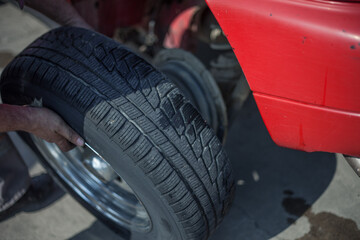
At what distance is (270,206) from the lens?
1758 mm

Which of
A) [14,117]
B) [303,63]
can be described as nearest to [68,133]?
[14,117]

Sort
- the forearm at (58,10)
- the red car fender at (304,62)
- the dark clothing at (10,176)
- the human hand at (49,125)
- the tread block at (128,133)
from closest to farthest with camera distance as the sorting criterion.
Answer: the red car fender at (304,62) → the tread block at (128,133) → the human hand at (49,125) → the forearm at (58,10) → the dark clothing at (10,176)

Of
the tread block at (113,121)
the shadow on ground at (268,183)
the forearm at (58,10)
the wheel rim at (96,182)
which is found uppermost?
the forearm at (58,10)

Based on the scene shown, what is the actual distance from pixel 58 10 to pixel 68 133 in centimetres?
60

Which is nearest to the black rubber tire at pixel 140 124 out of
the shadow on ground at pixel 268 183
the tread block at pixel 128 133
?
the tread block at pixel 128 133

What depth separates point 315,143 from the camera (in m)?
1.15

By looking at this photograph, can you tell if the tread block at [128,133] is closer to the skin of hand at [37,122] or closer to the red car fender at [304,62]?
the skin of hand at [37,122]

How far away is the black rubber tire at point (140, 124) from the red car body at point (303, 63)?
27 cm

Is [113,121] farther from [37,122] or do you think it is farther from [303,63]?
[303,63]

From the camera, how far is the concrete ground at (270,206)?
5.37 ft

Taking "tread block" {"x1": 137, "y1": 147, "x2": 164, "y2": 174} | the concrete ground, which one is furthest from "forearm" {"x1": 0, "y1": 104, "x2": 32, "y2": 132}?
the concrete ground

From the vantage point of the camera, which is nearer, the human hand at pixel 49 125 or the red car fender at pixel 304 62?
the red car fender at pixel 304 62

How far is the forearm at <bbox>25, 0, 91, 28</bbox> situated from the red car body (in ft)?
2.37

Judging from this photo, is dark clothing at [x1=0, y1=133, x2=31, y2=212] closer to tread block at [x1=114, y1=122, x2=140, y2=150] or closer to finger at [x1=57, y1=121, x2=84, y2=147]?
finger at [x1=57, y1=121, x2=84, y2=147]
